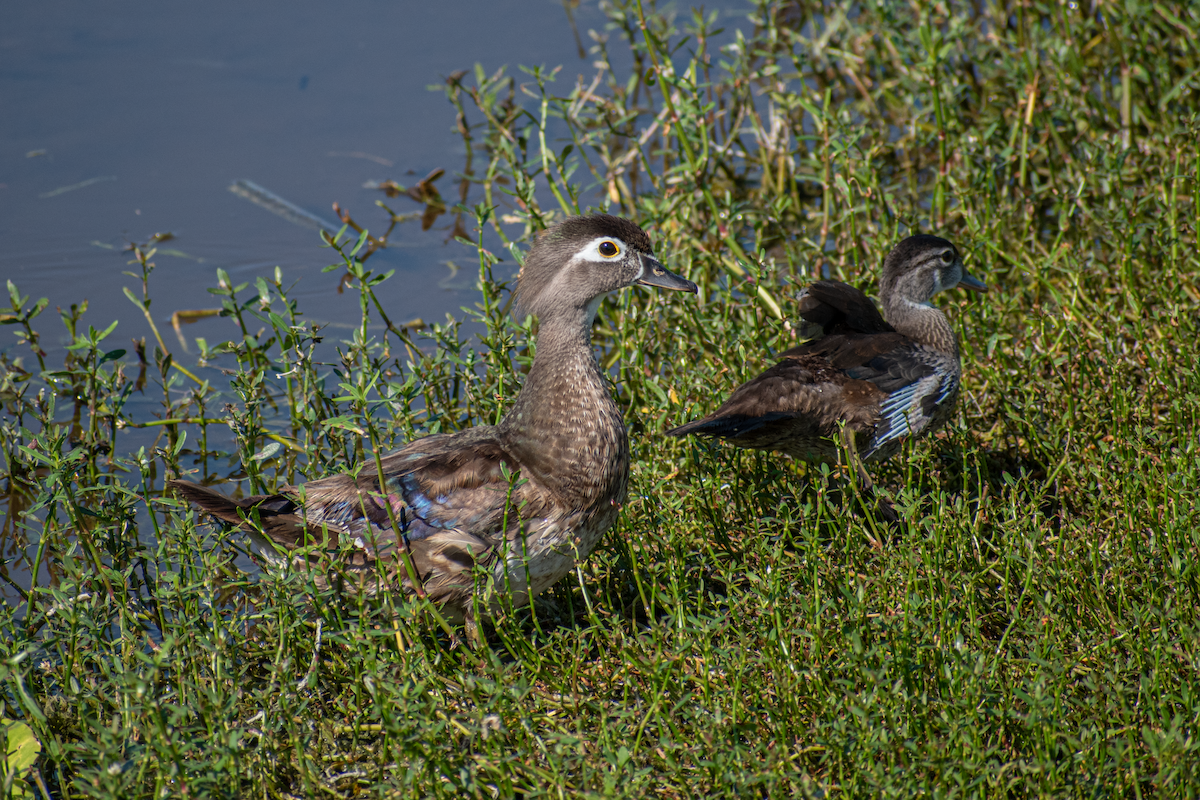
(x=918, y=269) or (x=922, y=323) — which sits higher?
(x=918, y=269)

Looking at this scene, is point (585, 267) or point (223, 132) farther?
point (223, 132)

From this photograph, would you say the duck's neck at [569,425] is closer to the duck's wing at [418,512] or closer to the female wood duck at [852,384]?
the duck's wing at [418,512]

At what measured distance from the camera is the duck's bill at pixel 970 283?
556cm

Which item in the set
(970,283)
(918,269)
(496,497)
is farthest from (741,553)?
(970,283)

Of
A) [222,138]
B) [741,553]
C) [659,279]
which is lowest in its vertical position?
[741,553]

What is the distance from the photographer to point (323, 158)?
8.08 m

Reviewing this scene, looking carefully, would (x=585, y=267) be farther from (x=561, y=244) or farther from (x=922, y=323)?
(x=922, y=323)

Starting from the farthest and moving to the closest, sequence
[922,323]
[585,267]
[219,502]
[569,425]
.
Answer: [922,323], [585,267], [569,425], [219,502]

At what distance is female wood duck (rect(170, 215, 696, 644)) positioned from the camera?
390 centimetres

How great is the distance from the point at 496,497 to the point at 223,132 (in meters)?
5.35

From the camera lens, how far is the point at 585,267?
4.45 meters

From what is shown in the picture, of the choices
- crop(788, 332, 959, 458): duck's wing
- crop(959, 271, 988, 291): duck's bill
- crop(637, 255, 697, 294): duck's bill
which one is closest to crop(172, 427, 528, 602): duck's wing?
crop(637, 255, 697, 294): duck's bill

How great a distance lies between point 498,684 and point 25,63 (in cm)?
759

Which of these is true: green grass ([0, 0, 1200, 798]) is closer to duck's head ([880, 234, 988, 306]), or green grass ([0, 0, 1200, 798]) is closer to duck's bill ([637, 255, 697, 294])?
duck's head ([880, 234, 988, 306])
